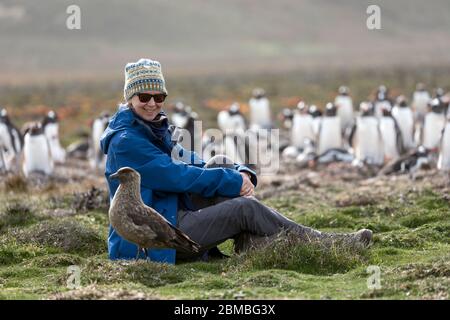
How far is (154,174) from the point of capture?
27.3 feet

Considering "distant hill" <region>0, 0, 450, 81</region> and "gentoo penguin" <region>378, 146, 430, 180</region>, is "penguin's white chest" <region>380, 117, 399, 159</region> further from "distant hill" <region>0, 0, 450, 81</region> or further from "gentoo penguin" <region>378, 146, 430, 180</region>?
"distant hill" <region>0, 0, 450, 81</region>

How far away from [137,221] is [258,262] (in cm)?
117

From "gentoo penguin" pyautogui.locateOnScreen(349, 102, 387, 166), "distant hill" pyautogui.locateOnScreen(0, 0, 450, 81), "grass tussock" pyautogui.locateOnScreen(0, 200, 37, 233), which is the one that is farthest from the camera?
"distant hill" pyautogui.locateOnScreen(0, 0, 450, 81)

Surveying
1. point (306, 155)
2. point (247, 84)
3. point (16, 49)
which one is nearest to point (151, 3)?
point (16, 49)

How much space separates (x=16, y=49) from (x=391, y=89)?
79175 mm

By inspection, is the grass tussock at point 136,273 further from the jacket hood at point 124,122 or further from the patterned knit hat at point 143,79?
the patterned knit hat at point 143,79

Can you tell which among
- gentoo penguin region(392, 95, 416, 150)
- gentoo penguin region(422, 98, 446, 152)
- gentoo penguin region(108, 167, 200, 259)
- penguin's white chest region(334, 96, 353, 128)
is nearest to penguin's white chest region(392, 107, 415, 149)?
gentoo penguin region(392, 95, 416, 150)

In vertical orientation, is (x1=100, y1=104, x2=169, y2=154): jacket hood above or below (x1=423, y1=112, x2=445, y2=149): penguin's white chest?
above

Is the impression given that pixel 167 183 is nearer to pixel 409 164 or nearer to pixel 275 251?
pixel 275 251

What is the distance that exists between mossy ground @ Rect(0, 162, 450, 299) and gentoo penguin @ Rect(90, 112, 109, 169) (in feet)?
27.0

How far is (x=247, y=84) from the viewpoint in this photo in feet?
202

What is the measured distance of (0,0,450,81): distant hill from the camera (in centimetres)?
11188
